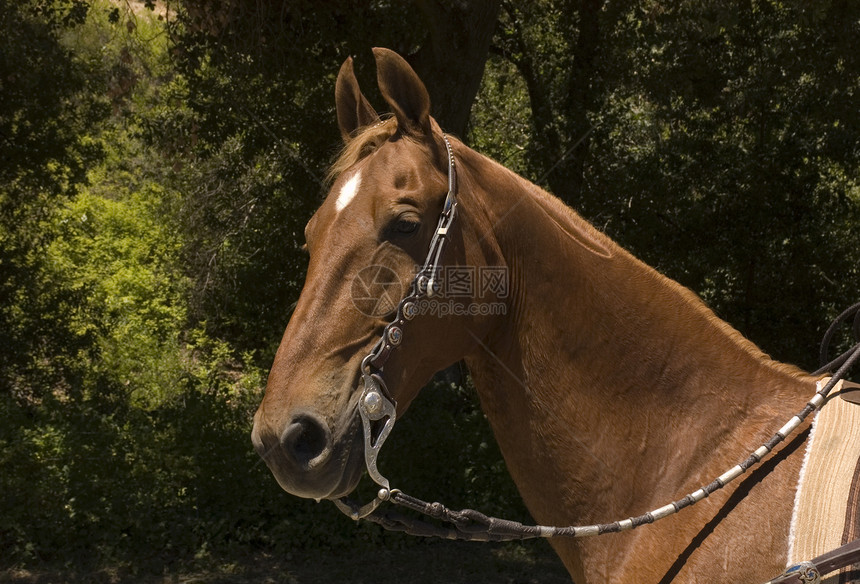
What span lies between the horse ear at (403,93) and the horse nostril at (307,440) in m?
0.85

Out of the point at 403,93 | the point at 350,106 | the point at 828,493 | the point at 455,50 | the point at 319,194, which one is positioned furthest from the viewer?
the point at 319,194

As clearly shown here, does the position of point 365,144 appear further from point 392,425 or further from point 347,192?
point 392,425

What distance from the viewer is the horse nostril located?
1892mm

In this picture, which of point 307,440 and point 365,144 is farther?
point 365,144

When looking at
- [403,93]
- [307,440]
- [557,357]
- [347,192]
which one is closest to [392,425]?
[307,440]

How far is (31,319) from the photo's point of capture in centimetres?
891

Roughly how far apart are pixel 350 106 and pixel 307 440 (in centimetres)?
110

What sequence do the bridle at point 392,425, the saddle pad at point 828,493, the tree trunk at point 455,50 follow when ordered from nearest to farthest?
the saddle pad at point 828,493
the bridle at point 392,425
the tree trunk at point 455,50

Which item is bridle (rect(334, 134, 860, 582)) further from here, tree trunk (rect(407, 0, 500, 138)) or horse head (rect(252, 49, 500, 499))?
tree trunk (rect(407, 0, 500, 138))

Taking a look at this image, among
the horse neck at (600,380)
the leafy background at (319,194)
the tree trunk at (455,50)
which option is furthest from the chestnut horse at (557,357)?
the tree trunk at (455,50)

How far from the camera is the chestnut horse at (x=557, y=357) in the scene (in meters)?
2.00

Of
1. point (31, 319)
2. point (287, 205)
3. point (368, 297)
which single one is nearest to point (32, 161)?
point (31, 319)

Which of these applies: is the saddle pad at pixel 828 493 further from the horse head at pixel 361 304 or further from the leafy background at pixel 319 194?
the leafy background at pixel 319 194

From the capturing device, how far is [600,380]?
2199 millimetres
